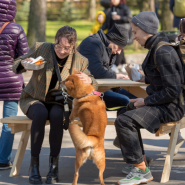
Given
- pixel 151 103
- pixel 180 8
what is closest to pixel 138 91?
pixel 151 103

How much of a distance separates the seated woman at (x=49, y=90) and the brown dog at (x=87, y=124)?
134 mm

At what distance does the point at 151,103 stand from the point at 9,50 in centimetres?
182

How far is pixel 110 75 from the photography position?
182 inches

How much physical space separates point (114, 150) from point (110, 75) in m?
1.08

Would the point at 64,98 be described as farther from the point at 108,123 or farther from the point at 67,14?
the point at 67,14

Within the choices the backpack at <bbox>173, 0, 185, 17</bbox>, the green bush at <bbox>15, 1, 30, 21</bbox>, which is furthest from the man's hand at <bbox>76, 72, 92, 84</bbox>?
the green bush at <bbox>15, 1, 30, 21</bbox>

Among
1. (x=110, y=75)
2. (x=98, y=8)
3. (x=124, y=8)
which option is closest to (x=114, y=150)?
(x=110, y=75)

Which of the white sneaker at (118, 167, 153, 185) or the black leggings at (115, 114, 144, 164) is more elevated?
the black leggings at (115, 114, 144, 164)

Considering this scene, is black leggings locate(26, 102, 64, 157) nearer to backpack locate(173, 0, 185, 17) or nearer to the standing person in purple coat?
the standing person in purple coat

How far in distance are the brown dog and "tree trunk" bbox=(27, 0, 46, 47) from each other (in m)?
8.34

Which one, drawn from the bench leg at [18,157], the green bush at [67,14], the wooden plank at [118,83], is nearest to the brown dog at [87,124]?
the wooden plank at [118,83]

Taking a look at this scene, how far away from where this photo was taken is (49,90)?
3902 millimetres

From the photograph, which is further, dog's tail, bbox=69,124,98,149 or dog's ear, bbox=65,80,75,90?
dog's ear, bbox=65,80,75,90

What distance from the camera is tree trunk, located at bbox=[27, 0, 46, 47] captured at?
11531 millimetres
